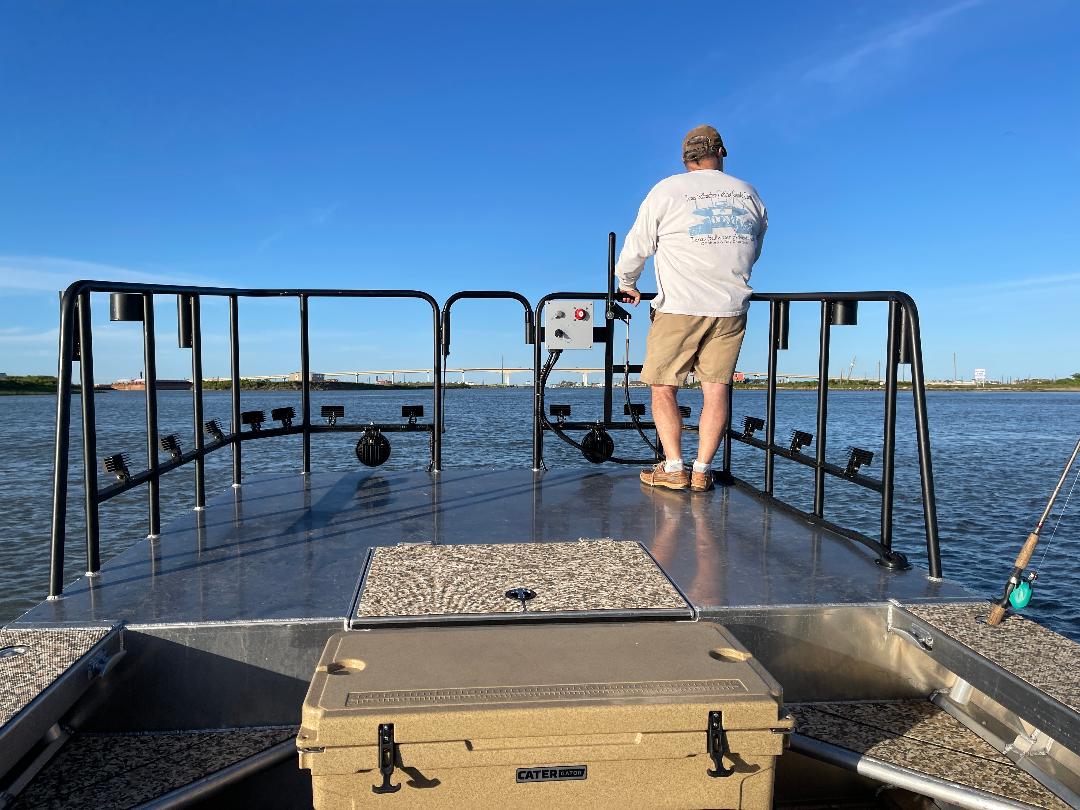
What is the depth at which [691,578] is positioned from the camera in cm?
242

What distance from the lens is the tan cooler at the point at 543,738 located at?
4.45 feet

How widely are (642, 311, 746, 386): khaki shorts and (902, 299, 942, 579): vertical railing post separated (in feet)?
3.47

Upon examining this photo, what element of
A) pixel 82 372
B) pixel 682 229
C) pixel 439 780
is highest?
pixel 682 229

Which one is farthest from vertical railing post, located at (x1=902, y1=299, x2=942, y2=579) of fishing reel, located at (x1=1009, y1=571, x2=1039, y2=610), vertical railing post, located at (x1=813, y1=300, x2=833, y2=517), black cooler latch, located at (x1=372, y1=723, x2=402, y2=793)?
black cooler latch, located at (x1=372, y1=723, x2=402, y2=793)

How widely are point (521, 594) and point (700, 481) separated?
2113 mm

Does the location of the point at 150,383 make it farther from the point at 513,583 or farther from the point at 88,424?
the point at 513,583

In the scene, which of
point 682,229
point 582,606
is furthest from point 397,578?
point 682,229

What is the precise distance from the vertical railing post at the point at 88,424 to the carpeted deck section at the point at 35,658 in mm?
527

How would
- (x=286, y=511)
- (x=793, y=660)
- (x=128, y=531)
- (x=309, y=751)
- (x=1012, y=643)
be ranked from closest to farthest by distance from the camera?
1. (x=309, y=751)
2. (x=1012, y=643)
3. (x=793, y=660)
4. (x=286, y=511)
5. (x=128, y=531)

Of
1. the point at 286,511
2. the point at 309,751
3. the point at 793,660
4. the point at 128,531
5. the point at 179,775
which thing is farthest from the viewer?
the point at 128,531

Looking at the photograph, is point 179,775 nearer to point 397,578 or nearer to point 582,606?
point 397,578

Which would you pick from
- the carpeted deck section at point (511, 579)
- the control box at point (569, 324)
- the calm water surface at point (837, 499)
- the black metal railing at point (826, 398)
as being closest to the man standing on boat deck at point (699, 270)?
the black metal railing at point (826, 398)

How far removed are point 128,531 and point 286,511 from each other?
635 cm

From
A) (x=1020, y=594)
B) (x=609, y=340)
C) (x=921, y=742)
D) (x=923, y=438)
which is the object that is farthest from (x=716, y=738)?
(x=609, y=340)
